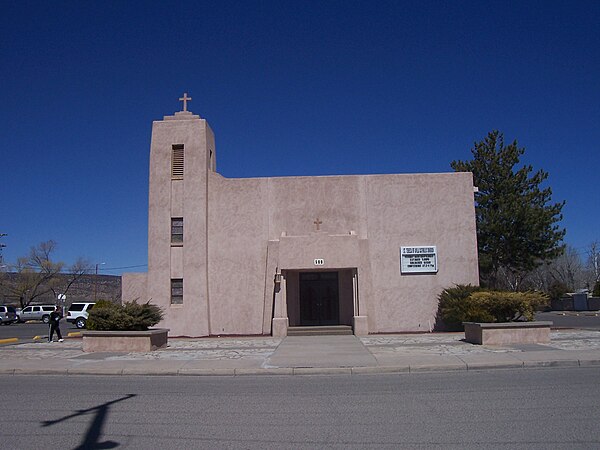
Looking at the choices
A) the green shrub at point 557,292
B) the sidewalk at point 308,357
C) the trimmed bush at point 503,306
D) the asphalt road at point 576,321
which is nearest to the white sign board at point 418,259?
the trimmed bush at point 503,306

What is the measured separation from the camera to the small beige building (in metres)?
25.4

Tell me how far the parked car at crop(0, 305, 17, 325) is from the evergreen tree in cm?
3837

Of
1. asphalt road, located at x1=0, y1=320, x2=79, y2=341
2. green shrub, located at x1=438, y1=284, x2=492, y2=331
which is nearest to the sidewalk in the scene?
green shrub, located at x1=438, y1=284, x2=492, y2=331

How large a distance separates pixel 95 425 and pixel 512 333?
14253 millimetres

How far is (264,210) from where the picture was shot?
2603 cm

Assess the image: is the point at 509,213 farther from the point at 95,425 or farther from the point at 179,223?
the point at 95,425

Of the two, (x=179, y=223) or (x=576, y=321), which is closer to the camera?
(x=179, y=223)

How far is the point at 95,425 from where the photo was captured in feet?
27.8

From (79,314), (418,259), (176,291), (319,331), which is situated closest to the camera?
(319,331)

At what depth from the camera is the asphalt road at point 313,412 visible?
7.46m

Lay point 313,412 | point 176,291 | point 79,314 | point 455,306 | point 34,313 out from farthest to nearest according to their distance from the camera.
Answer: point 34,313 < point 79,314 < point 176,291 < point 455,306 < point 313,412

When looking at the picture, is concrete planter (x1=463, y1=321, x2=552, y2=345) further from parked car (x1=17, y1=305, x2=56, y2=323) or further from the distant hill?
the distant hill

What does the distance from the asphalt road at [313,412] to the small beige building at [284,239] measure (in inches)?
468

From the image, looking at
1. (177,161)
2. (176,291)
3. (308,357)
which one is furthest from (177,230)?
(308,357)
